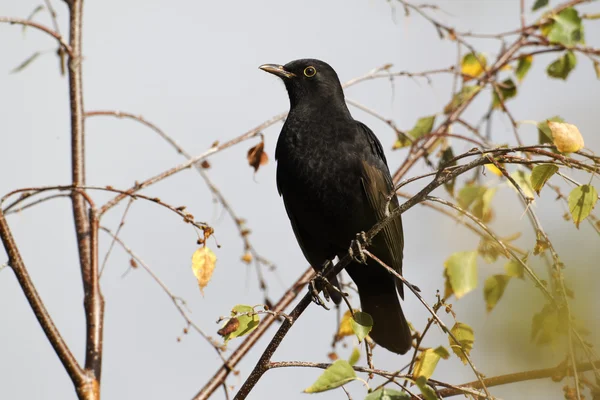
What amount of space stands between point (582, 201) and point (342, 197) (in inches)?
87.1

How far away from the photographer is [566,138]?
2.21m

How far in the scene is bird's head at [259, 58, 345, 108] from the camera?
16.8ft

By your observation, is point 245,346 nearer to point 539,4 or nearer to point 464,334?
point 464,334

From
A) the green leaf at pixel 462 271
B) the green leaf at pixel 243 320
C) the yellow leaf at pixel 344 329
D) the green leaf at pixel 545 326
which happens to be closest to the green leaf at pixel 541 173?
the green leaf at pixel 545 326

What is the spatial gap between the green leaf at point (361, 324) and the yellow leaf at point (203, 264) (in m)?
0.58

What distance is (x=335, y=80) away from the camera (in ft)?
17.7

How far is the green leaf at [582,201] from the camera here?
2227 mm

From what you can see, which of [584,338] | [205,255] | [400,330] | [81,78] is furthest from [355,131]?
[584,338]

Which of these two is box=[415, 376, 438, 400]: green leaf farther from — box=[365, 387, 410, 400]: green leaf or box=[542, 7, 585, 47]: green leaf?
box=[542, 7, 585, 47]: green leaf

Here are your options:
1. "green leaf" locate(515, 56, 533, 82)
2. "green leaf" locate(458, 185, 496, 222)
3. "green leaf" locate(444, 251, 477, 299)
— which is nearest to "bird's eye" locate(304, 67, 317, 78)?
"green leaf" locate(515, 56, 533, 82)

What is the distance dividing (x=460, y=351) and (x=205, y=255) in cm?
100

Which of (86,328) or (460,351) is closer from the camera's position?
(460,351)

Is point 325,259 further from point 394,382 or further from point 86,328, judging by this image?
point 394,382

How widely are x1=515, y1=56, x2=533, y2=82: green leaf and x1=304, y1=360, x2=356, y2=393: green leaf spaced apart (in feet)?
10.1
